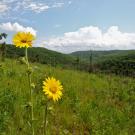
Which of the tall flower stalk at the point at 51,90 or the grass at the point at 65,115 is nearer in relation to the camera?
the tall flower stalk at the point at 51,90

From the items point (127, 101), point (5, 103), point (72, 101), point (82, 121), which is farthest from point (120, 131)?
point (127, 101)

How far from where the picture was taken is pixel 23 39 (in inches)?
131

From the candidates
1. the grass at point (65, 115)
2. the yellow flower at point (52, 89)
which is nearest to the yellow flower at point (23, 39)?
the yellow flower at point (52, 89)

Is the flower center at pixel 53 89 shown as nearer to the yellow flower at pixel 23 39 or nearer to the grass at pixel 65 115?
the yellow flower at pixel 23 39

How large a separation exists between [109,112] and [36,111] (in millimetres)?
2016

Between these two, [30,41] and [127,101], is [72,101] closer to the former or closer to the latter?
[127,101]

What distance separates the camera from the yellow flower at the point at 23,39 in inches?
128

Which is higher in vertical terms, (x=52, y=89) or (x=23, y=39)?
(x=23, y=39)

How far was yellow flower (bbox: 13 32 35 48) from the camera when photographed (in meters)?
3.26

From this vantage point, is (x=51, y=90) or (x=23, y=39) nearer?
(x=51, y=90)

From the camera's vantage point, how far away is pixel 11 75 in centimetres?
978

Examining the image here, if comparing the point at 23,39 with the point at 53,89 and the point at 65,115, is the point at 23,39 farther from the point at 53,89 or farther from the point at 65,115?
the point at 65,115

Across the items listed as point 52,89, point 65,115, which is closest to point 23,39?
point 52,89

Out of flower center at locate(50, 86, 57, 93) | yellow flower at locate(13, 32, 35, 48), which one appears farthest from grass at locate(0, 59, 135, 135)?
flower center at locate(50, 86, 57, 93)
